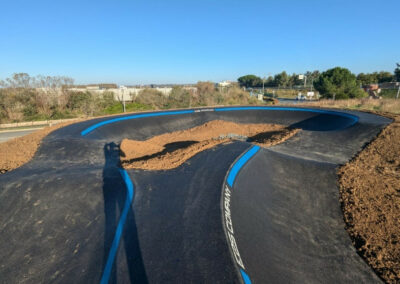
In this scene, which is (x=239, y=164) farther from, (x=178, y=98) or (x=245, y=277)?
(x=178, y=98)

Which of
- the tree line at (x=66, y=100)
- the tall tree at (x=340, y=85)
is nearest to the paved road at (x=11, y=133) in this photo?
the tree line at (x=66, y=100)

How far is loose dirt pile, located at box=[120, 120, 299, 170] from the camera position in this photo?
7133 mm

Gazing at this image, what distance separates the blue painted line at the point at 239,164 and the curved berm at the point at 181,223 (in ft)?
0.14

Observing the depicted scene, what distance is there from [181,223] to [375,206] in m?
5.83

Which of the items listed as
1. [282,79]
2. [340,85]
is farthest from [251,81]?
[340,85]

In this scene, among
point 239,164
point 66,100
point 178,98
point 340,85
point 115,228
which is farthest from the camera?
point 340,85

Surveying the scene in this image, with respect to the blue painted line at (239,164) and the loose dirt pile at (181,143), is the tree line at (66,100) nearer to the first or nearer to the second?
the loose dirt pile at (181,143)

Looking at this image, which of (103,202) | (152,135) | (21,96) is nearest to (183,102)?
(152,135)

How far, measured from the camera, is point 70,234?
12.9 ft

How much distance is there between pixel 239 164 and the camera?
247 inches

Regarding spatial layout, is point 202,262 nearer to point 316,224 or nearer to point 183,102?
point 316,224

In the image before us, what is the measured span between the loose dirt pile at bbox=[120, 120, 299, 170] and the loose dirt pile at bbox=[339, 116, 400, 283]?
14.4 ft

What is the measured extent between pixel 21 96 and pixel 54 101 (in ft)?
11.5

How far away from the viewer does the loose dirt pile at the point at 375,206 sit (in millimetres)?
4039
